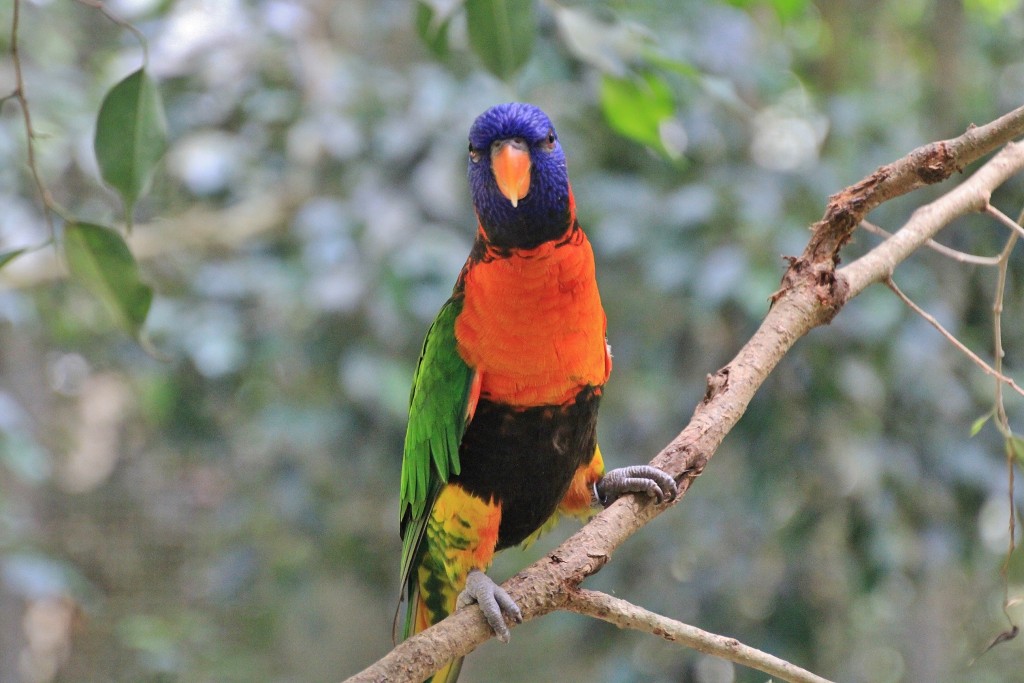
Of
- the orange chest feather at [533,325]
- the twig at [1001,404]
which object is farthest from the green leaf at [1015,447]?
the orange chest feather at [533,325]

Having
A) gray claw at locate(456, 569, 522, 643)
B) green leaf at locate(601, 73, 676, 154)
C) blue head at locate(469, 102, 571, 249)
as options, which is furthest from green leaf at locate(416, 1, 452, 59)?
gray claw at locate(456, 569, 522, 643)

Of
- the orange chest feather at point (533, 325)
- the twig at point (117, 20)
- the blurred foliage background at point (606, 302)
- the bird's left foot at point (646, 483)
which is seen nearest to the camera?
the twig at point (117, 20)

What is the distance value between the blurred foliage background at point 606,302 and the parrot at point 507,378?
0.18 meters

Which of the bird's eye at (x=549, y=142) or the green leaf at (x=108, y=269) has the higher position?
the bird's eye at (x=549, y=142)

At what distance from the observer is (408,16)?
3307mm

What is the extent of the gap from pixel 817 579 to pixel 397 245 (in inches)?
57.0

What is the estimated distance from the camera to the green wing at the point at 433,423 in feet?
4.72

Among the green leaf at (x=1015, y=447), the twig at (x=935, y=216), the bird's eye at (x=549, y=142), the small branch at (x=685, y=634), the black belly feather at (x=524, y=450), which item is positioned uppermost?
the bird's eye at (x=549, y=142)

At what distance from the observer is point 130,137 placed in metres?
1.10

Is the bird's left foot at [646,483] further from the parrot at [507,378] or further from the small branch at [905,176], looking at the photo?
the small branch at [905,176]

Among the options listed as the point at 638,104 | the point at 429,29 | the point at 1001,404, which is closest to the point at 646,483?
the point at 1001,404

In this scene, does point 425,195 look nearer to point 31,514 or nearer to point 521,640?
point 521,640

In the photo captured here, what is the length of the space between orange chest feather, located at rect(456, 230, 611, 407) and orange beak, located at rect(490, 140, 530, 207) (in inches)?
4.4

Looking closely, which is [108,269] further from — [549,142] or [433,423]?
[549,142]
